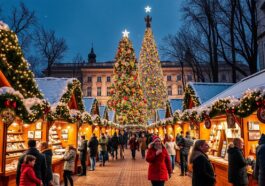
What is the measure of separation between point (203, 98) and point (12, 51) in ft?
39.4

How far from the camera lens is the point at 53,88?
16109 mm

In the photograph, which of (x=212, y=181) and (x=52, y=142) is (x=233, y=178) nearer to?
(x=212, y=181)

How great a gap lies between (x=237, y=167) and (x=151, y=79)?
4111cm

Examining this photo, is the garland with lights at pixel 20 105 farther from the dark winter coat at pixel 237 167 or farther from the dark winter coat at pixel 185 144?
the dark winter coat at pixel 185 144

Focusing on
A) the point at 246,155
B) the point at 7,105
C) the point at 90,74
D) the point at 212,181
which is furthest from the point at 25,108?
the point at 90,74

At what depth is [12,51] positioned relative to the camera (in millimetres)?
10609

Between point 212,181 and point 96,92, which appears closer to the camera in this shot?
point 212,181

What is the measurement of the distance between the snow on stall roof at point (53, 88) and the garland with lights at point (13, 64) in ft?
11.9

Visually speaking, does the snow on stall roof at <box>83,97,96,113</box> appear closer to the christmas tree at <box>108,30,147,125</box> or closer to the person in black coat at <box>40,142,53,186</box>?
the christmas tree at <box>108,30,147,125</box>

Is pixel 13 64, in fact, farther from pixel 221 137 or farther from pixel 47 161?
pixel 221 137

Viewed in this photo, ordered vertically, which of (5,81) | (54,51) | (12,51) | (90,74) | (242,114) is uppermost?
(90,74)

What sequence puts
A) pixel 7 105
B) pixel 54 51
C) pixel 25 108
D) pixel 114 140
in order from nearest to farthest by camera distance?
pixel 7 105 < pixel 25 108 < pixel 114 140 < pixel 54 51

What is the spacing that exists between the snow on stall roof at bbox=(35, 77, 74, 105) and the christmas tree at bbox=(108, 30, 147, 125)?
24.9m

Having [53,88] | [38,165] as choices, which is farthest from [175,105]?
[38,165]
